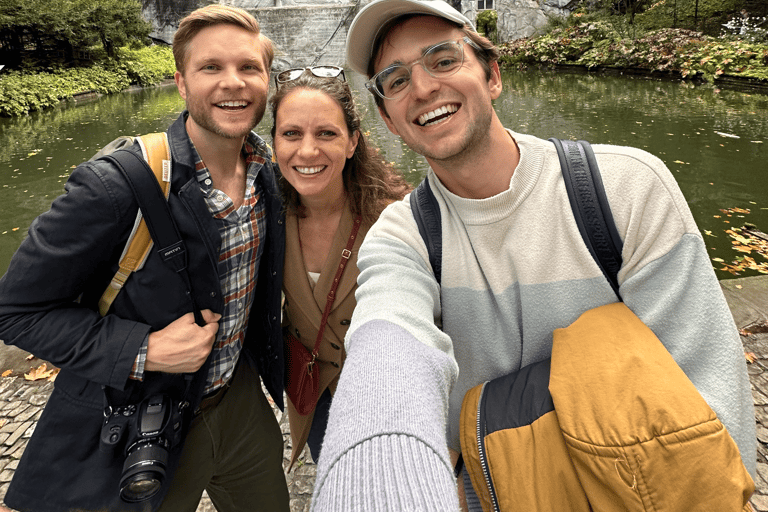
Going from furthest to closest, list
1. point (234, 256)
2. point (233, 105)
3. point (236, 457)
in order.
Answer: point (236, 457)
point (233, 105)
point (234, 256)

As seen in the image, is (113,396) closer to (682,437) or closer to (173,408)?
(173,408)

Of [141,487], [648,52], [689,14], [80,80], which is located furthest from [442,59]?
[689,14]

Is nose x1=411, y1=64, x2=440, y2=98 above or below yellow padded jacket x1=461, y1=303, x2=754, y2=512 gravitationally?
above

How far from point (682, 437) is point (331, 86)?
186cm

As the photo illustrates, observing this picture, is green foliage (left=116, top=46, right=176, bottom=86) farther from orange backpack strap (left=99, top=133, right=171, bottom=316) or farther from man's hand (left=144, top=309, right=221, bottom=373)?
man's hand (left=144, top=309, right=221, bottom=373)

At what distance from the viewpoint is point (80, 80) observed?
18.5 meters

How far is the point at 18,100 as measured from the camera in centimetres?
1430

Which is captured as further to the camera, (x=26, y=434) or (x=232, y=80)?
(x=26, y=434)

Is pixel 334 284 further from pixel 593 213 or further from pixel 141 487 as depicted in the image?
pixel 593 213

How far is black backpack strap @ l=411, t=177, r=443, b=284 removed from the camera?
1.30 m

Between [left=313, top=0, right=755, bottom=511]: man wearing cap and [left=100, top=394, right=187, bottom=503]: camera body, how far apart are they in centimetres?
98

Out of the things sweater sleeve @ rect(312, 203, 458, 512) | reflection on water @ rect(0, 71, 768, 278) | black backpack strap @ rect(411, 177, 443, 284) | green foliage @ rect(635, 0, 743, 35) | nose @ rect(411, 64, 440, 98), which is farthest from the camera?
green foliage @ rect(635, 0, 743, 35)

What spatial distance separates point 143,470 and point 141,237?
803 mm

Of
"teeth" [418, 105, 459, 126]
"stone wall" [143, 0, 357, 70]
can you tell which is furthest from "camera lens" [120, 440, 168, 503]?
"stone wall" [143, 0, 357, 70]
